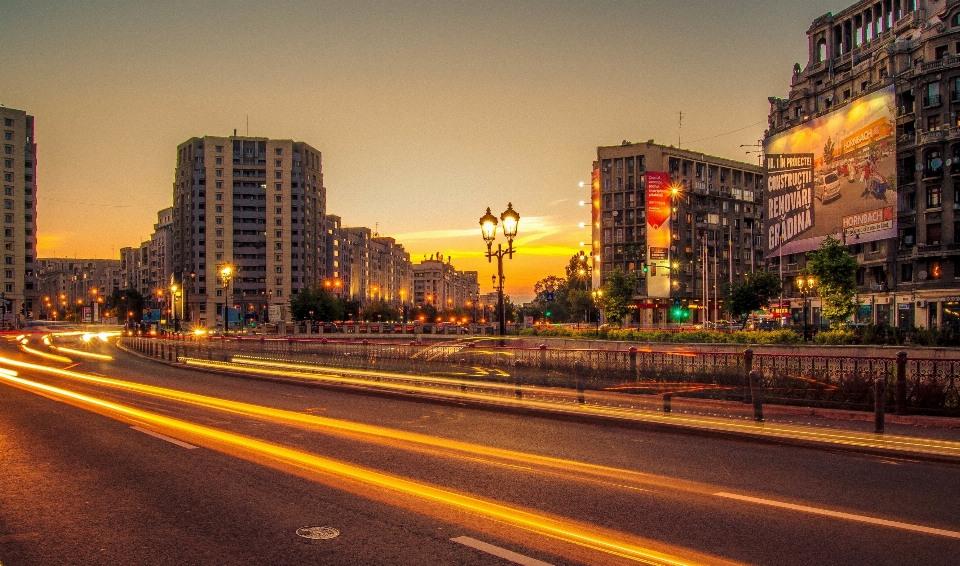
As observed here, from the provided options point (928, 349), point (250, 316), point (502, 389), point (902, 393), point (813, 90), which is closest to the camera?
point (902, 393)

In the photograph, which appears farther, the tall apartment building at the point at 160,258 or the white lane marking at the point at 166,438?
the tall apartment building at the point at 160,258

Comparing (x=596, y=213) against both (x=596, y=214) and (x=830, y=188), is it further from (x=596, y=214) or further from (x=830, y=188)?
(x=830, y=188)

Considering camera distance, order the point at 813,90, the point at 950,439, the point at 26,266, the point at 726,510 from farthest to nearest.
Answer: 1. the point at 26,266
2. the point at 813,90
3. the point at 950,439
4. the point at 726,510

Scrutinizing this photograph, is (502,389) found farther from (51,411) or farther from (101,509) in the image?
(101,509)

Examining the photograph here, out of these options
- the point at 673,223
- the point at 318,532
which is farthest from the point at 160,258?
the point at 318,532

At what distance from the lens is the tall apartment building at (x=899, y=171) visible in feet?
186

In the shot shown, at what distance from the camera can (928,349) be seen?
99.5 ft

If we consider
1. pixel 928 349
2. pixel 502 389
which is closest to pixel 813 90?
pixel 928 349

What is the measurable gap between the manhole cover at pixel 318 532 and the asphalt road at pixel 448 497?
10cm

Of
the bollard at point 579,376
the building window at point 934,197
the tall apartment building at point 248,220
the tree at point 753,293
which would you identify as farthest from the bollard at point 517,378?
the tall apartment building at point 248,220

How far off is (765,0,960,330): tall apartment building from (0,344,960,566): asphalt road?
51468mm

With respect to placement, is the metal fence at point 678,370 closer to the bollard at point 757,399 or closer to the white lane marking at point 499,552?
the bollard at point 757,399

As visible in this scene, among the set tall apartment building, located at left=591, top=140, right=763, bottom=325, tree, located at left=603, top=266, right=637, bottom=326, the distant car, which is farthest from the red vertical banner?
the distant car

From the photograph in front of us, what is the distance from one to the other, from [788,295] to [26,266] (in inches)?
4968
